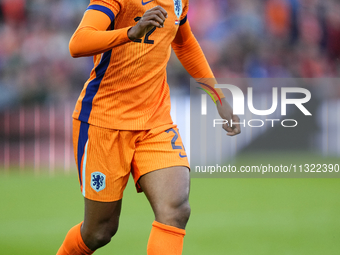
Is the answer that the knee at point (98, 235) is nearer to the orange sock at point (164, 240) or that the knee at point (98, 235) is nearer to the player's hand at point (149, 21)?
the orange sock at point (164, 240)

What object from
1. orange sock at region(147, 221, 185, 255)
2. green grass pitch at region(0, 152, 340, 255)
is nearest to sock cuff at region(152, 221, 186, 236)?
orange sock at region(147, 221, 185, 255)

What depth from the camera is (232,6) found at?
23.6 ft

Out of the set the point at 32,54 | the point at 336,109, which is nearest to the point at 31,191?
the point at 32,54

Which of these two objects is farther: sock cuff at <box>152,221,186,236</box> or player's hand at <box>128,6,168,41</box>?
sock cuff at <box>152,221,186,236</box>

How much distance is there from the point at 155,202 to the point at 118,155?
30 cm

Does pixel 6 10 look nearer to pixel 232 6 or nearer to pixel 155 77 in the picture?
pixel 232 6

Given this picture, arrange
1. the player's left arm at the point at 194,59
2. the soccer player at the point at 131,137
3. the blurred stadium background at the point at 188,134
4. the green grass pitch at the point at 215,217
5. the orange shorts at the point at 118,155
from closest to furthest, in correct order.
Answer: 1. the soccer player at the point at 131,137
2. the orange shorts at the point at 118,155
3. the player's left arm at the point at 194,59
4. the green grass pitch at the point at 215,217
5. the blurred stadium background at the point at 188,134

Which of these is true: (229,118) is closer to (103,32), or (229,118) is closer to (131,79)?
Answer: (131,79)

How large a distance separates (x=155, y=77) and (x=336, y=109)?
465 cm

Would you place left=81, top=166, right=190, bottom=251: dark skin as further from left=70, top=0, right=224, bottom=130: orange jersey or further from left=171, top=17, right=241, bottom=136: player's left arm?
left=171, top=17, right=241, bottom=136: player's left arm

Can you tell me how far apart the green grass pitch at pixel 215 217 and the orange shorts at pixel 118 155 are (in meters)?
1.12

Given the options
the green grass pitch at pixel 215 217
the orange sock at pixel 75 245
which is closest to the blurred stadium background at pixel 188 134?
the green grass pitch at pixel 215 217

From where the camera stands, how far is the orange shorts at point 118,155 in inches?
84.7

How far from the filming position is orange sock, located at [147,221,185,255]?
1966 millimetres
